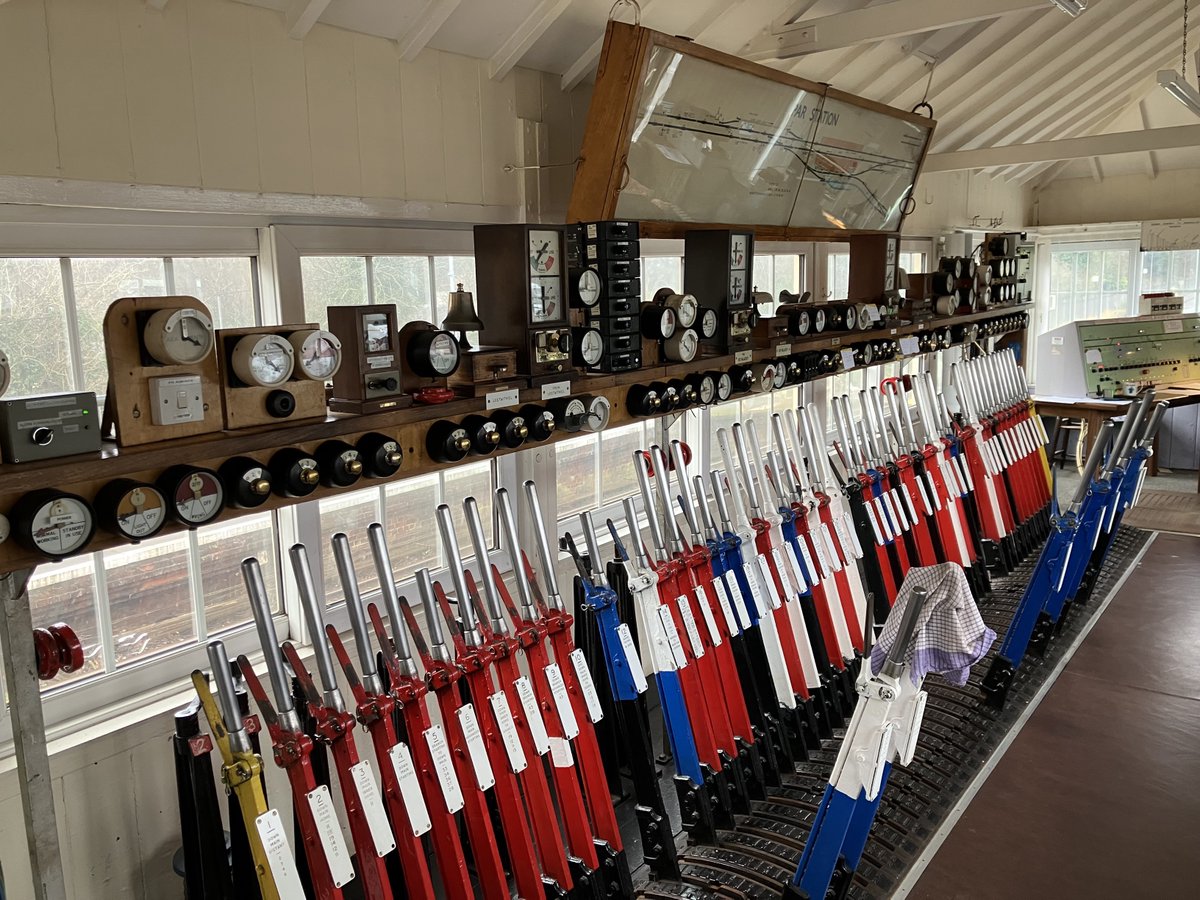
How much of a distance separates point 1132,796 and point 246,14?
12.8ft

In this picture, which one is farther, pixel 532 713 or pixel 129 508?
pixel 532 713

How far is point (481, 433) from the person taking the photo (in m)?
2.68

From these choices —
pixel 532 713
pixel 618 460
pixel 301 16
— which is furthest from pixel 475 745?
pixel 618 460

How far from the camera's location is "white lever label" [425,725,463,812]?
7.72 ft

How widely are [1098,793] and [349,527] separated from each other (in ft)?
9.60

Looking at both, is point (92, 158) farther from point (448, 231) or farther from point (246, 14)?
point (448, 231)

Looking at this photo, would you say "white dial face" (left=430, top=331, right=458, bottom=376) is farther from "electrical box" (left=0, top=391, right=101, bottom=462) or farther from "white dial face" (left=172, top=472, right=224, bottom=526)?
"electrical box" (left=0, top=391, right=101, bottom=462)

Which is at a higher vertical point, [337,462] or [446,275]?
[446,275]

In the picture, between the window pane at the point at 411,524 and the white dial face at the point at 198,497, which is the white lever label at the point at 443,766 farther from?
the window pane at the point at 411,524

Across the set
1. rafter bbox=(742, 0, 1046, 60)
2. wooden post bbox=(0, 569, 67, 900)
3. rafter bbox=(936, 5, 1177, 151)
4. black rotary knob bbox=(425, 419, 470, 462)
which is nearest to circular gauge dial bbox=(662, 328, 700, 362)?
black rotary knob bbox=(425, 419, 470, 462)

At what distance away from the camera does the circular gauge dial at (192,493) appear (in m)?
2.00

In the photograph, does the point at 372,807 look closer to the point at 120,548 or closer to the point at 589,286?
the point at 120,548

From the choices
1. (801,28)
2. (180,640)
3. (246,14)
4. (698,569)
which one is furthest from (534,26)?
(180,640)

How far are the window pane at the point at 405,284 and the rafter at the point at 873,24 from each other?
5.92ft
